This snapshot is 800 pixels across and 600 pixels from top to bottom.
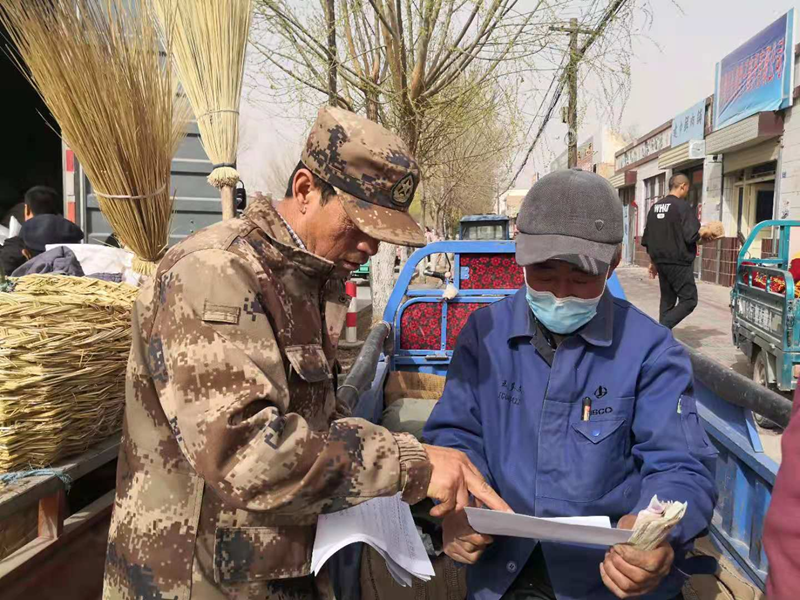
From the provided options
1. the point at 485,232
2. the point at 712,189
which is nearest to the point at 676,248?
the point at 485,232

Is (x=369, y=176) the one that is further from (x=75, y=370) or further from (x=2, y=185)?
(x=2, y=185)

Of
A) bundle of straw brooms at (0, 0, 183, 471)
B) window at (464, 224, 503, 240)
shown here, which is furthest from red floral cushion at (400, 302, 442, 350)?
window at (464, 224, 503, 240)

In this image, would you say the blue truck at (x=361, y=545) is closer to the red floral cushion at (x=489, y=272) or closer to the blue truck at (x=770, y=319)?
the red floral cushion at (x=489, y=272)

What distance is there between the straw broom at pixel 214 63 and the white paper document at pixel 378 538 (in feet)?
6.26

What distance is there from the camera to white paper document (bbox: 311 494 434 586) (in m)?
1.17

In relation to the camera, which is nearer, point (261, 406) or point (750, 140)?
point (261, 406)

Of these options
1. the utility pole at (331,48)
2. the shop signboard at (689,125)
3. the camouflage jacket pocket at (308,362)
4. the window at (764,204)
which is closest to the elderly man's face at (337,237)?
the camouflage jacket pocket at (308,362)

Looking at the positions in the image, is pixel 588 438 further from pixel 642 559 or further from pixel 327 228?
pixel 327 228

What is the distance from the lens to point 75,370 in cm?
153

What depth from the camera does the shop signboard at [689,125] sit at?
58.0 feet

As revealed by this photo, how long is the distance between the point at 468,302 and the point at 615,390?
9.31 feet

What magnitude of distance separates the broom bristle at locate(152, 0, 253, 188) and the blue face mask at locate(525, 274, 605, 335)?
193 cm

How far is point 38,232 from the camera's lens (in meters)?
3.29

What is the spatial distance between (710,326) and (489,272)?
7218 mm
